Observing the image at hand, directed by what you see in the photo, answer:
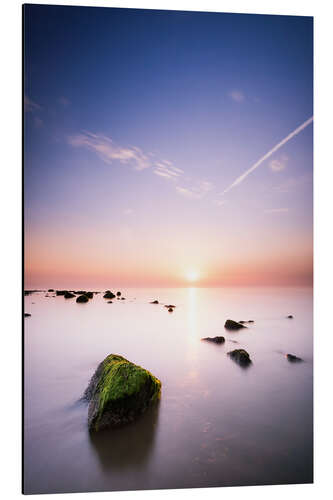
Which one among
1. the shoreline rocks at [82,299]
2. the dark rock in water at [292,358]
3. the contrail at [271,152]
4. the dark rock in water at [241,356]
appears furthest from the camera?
the shoreline rocks at [82,299]

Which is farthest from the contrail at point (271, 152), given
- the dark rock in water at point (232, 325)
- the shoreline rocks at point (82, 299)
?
the shoreline rocks at point (82, 299)

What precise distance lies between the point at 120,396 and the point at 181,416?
764mm

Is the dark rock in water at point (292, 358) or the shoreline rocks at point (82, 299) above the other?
the shoreline rocks at point (82, 299)

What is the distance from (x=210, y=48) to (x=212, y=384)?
4.03 metres

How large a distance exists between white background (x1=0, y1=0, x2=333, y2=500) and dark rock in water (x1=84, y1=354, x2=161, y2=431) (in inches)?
24.1

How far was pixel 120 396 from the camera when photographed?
253cm

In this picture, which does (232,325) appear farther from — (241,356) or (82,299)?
(82,299)

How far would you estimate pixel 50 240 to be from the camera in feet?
9.95

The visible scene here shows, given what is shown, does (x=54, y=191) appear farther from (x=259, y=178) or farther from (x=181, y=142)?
(x=259, y=178)
